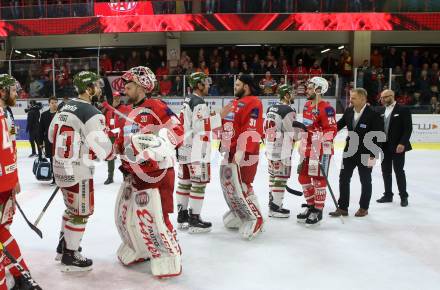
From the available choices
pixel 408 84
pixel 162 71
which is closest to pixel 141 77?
pixel 408 84

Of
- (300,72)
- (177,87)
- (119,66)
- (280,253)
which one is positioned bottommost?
(280,253)

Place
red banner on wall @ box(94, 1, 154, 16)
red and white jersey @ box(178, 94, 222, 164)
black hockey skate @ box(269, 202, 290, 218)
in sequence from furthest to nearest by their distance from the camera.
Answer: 1. red banner on wall @ box(94, 1, 154, 16)
2. black hockey skate @ box(269, 202, 290, 218)
3. red and white jersey @ box(178, 94, 222, 164)

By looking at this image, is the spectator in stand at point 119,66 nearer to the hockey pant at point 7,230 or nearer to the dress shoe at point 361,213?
the dress shoe at point 361,213

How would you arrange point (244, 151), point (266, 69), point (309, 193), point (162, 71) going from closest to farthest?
point (244, 151), point (309, 193), point (266, 69), point (162, 71)

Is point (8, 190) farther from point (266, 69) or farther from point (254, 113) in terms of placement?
point (266, 69)

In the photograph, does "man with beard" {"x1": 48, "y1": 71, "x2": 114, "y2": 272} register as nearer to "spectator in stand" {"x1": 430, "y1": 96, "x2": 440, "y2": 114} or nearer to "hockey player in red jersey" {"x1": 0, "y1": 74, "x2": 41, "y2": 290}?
"hockey player in red jersey" {"x1": 0, "y1": 74, "x2": 41, "y2": 290}

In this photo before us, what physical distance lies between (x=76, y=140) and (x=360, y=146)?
3018 millimetres

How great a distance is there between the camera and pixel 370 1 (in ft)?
48.1

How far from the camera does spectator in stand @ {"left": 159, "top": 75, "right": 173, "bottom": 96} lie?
1251 centimetres

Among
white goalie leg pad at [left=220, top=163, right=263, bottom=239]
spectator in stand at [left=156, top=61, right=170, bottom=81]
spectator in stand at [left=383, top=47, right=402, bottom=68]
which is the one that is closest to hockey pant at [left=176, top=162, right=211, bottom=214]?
white goalie leg pad at [left=220, top=163, right=263, bottom=239]

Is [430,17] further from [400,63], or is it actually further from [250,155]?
[250,155]

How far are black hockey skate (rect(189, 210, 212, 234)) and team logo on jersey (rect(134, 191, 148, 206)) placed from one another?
129 cm

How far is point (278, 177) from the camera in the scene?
5.20 metres

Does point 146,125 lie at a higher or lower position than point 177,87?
lower
